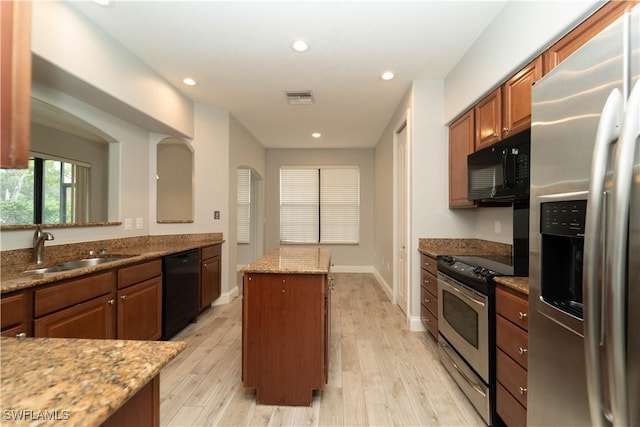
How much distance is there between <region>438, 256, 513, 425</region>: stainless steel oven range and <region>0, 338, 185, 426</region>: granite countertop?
1.75 m

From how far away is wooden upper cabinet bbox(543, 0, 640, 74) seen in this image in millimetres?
1276

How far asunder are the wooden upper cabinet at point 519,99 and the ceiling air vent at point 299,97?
2.09 meters

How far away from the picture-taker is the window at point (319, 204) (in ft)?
20.6

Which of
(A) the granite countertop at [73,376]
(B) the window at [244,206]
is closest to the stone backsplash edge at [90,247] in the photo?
(A) the granite countertop at [73,376]

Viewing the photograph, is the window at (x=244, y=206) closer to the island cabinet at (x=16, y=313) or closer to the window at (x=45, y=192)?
the window at (x=45, y=192)

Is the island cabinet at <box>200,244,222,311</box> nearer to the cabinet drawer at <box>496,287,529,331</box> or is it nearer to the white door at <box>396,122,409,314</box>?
the white door at <box>396,122,409,314</box>

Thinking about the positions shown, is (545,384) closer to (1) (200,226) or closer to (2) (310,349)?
(2) (310,349)

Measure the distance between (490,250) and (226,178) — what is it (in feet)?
11.1

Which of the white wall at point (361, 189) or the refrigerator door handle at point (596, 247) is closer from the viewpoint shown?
the refrigerator door handle at point (596, 247)

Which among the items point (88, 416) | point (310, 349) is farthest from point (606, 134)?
point (310, 349)

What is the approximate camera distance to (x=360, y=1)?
1.96 m

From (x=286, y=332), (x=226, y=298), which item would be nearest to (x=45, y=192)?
(x=286, y=332)

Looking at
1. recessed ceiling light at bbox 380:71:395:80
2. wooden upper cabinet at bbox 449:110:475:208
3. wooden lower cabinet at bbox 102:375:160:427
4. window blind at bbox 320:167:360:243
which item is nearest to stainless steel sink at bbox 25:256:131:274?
wooden lower cabinet at bbox 102:375:160:427

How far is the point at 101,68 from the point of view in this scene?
7.45 feet
